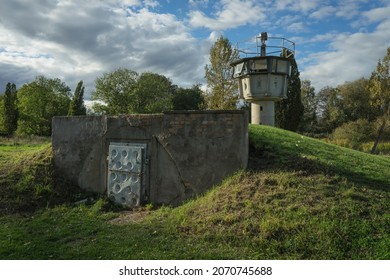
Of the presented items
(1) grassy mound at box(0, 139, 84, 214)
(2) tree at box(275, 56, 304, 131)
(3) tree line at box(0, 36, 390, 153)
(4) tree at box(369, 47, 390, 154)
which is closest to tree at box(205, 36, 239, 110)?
(3) tree line at box(0, 36, 390, 153)

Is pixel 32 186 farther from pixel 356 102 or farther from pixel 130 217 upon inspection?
pixel 356 102

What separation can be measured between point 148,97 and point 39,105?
14235 mm

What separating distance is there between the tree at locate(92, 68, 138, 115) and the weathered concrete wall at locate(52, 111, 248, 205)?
32.8m

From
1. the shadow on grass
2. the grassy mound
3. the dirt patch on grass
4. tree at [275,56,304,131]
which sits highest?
tree at [275,56,304,131]

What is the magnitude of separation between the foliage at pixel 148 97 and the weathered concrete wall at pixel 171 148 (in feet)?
99.0

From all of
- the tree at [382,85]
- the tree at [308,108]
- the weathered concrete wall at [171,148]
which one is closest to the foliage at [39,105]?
the tree at [308,108]

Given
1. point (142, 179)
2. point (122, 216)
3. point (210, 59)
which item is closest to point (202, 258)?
point (122, 216)

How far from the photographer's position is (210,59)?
1206 inches

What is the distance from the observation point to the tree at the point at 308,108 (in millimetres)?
40750

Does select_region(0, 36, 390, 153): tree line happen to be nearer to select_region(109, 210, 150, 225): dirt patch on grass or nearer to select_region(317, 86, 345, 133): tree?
select_region(317, 86, 345, 133): tree

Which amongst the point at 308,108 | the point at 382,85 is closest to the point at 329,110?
the point at 308,108

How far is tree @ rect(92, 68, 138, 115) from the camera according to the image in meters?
43.1

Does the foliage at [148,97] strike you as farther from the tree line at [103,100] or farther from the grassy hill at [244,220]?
the grassy hill at [244,220]

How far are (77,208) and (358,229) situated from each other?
6740 mm
